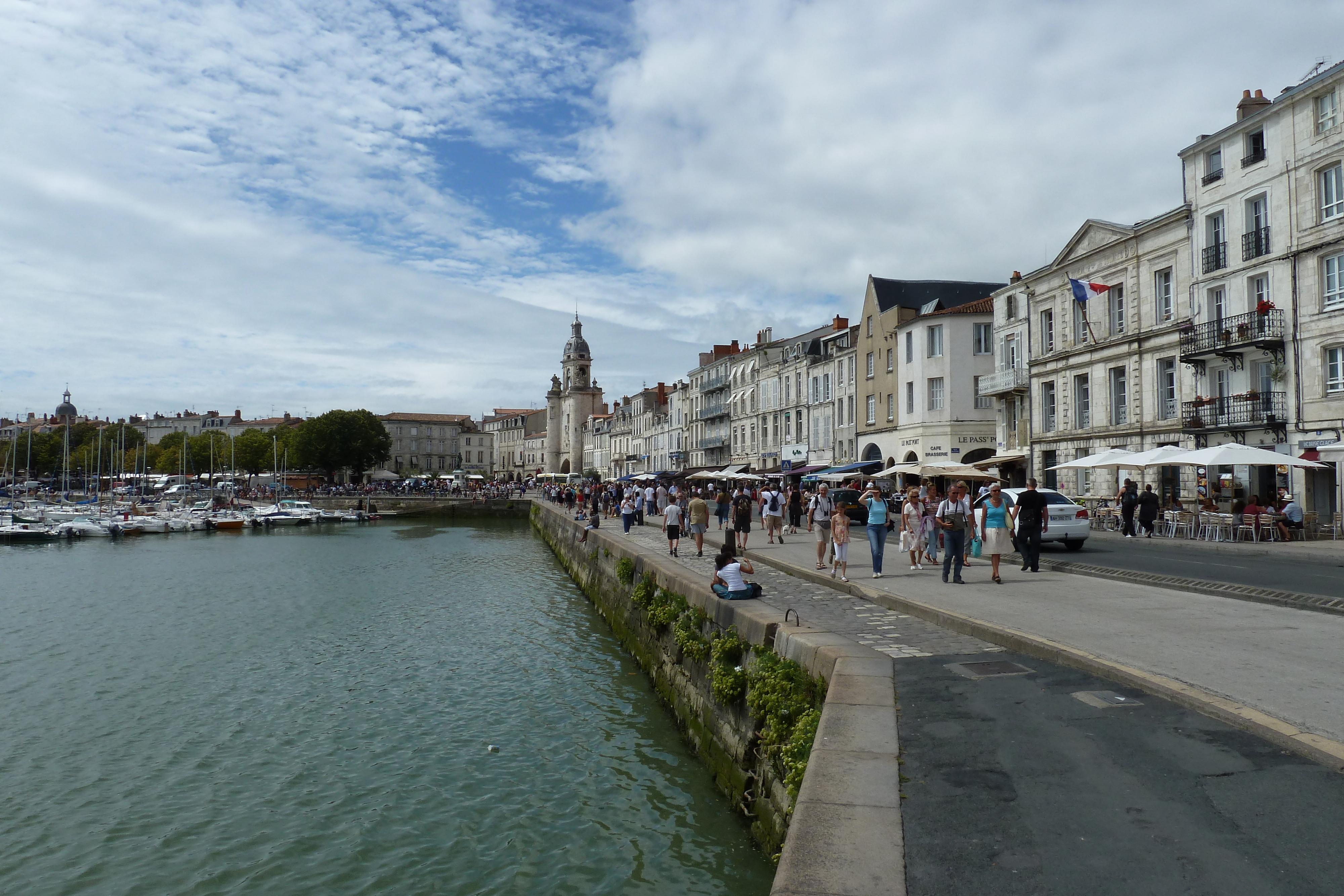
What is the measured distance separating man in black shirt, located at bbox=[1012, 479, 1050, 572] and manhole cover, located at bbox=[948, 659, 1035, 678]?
7.76m

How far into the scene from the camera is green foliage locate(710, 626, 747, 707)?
30.5 ft

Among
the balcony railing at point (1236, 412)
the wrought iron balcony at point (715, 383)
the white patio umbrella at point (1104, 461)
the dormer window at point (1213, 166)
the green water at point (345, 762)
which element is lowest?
the green water at point (345, 762)

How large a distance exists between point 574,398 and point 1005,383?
269ft

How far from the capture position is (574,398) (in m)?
116

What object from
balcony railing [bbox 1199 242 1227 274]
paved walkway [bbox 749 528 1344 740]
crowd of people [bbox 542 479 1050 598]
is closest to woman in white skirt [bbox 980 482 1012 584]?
crowd of people [bbox 542 479 1050 598]

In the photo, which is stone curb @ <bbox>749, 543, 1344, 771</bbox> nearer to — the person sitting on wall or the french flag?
the person sitting on wall

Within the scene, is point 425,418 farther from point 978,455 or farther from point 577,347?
point 978,455

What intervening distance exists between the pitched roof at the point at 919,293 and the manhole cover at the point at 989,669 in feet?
130

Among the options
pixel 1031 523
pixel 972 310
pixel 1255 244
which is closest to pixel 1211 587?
pixel 1031 523

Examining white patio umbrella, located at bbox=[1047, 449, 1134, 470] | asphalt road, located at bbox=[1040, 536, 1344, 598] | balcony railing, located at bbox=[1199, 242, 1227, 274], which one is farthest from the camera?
balcony railing, located at bbox=[1199, 242, 1227, 274]

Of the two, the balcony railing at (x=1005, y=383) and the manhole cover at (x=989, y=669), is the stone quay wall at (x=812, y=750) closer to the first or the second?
the manhole cover at (x=989, y=669)

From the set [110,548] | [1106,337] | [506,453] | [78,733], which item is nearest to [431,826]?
[78,733]

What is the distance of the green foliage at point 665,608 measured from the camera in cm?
1363

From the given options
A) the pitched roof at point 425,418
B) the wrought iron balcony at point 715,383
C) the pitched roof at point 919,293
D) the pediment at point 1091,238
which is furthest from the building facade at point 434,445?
the pediment at point 1091,238
